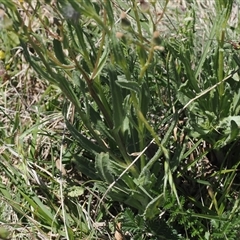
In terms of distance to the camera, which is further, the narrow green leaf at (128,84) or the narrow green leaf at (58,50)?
the narrow green leaf at (58,50)

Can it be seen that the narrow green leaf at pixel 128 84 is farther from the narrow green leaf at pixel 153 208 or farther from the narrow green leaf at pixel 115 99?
the narrow green leaf at pixel 153 208

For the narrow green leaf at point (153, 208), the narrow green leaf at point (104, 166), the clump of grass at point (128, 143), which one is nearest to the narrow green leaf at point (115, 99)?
the clump of grass at point (128, 143)

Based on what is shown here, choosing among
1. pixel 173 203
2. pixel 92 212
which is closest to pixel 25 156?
pixel 92 212

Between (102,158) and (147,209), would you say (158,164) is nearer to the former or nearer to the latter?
(147,209)

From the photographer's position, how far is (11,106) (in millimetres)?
2297

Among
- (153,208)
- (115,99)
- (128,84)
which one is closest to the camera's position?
(128,84)

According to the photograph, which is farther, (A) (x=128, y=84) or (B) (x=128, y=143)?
(B) (x=128, y=143)

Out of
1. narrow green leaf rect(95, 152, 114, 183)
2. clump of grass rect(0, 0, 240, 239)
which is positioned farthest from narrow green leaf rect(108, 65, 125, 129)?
narrow green leaf rect(95, 152, 114, 183)

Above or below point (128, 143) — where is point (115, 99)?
above

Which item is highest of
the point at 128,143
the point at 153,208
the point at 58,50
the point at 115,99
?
the point at 58,50

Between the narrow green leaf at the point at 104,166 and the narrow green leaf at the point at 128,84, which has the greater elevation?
the narrow green leaf at the point at 128,84

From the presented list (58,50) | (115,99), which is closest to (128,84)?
(115,99)

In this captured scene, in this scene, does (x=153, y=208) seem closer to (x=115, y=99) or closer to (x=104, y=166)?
(x=104, y=166)

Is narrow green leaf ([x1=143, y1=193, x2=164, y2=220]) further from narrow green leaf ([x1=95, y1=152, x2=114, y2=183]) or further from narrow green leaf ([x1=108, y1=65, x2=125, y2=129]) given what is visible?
narrow green leaf ([x1=108, y1=65, x2=125, y2=129])
